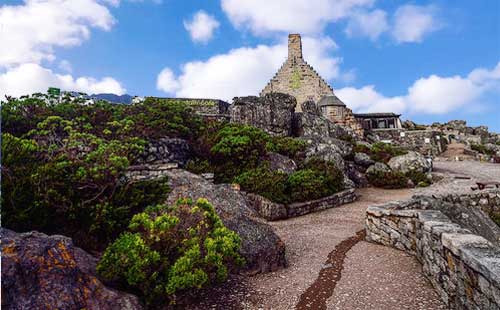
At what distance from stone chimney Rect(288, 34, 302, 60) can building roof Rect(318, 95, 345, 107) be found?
Result: 6814 mm

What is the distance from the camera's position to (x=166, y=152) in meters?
12.5

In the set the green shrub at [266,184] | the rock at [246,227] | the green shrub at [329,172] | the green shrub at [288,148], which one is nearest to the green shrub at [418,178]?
the green shrub at [329,172]

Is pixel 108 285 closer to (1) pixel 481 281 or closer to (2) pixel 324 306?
(2) pixel 324 306

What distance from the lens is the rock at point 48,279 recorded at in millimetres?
3233

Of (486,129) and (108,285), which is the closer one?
(108,285)

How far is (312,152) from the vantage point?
17.2 meters

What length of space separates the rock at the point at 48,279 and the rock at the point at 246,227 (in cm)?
250

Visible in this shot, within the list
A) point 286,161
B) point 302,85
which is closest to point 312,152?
→ point 286,161

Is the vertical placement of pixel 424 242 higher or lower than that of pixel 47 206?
lower

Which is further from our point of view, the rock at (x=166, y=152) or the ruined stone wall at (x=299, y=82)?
the ruined stone wall at (x=299, y=82)

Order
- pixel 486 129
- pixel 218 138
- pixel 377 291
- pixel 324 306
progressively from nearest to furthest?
1. pixel 324 306
2. pixel 377 291
3. pixel 218 138
4. pixel 486 129

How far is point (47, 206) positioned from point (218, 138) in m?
9.47

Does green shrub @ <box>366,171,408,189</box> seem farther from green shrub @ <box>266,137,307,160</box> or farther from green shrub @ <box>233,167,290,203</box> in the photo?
green shrub @ <box>233,167,290,203</box>

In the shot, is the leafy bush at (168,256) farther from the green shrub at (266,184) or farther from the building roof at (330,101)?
the building roof at (330,101)
